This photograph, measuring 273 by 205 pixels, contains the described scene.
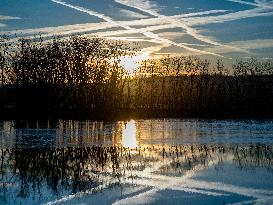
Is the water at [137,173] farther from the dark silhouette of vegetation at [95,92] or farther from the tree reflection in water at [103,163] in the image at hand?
the dark silhouette of vegetation at [95,92]

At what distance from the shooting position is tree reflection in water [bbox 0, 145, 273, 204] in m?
18.6

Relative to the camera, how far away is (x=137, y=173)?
20625mm

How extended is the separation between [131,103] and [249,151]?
202 ft

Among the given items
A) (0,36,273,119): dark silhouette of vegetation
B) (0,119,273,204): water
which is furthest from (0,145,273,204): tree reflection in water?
(0,36,273,119): dark silhouette of vegetation

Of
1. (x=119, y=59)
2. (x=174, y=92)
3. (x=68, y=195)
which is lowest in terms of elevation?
(x=68, y=195)

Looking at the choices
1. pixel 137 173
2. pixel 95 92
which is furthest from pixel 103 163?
pixel 95 92

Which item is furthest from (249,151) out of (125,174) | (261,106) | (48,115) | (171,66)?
(171,66)

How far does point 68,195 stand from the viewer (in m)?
15.9

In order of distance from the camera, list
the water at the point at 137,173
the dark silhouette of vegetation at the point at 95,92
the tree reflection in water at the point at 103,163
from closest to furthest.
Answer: the water at the point at 137,173 < the tree reflection in water at the point at 103,163 < the dark silhouette of vegetation at the point at 95,92

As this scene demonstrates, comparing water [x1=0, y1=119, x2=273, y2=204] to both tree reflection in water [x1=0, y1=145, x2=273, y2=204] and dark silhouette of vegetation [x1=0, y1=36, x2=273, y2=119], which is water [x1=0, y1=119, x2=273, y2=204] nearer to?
tree reflection in water [x1=0, y1=145, x2=273, y2=204]

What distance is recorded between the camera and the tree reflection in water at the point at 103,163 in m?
18.6

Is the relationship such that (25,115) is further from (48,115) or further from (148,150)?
(148,150)

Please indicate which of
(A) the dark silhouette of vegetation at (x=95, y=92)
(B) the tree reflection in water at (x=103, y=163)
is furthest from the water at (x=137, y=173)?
(A) the dark silhouette of vegetation at (x=95, y=92)

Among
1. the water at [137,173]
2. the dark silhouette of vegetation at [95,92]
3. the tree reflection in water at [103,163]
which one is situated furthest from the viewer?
the dark silhouette of vegetation at [95,92]
